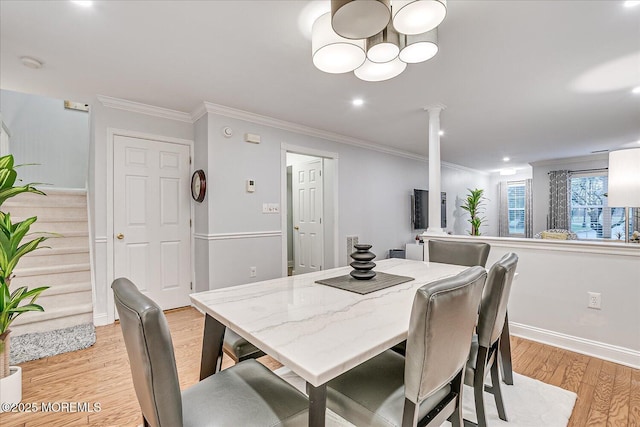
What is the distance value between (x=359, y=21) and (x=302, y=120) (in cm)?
251

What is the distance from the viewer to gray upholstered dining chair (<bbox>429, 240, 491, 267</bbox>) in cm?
232

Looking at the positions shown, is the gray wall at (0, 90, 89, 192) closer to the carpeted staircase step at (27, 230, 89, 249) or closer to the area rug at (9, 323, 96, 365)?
the carpeted staircase step at (27, 230, 89, 249)

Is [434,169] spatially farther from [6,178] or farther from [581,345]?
[6,178]

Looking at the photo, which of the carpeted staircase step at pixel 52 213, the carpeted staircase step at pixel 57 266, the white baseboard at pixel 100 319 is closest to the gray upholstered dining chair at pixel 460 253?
the carpeted staircase step at pixel 57 266

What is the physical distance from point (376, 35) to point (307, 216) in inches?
140

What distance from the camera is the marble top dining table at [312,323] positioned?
2.80 feet

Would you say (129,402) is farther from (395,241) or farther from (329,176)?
(395,241)

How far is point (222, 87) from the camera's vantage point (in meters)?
2.84

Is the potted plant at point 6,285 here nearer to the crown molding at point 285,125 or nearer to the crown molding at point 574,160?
the crown molding at point 285,125

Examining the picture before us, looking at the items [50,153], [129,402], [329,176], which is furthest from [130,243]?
[50,153]

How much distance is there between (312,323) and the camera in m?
1.10

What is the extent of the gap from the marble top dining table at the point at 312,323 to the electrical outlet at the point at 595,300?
1.60 metres

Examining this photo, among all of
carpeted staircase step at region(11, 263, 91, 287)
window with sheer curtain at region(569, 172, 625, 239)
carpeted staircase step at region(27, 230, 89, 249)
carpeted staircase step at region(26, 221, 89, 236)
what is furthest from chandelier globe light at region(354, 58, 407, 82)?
window with sheer curtain at region(569, 172, 625, 239)

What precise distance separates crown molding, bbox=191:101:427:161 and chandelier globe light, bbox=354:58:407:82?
1879 mm
